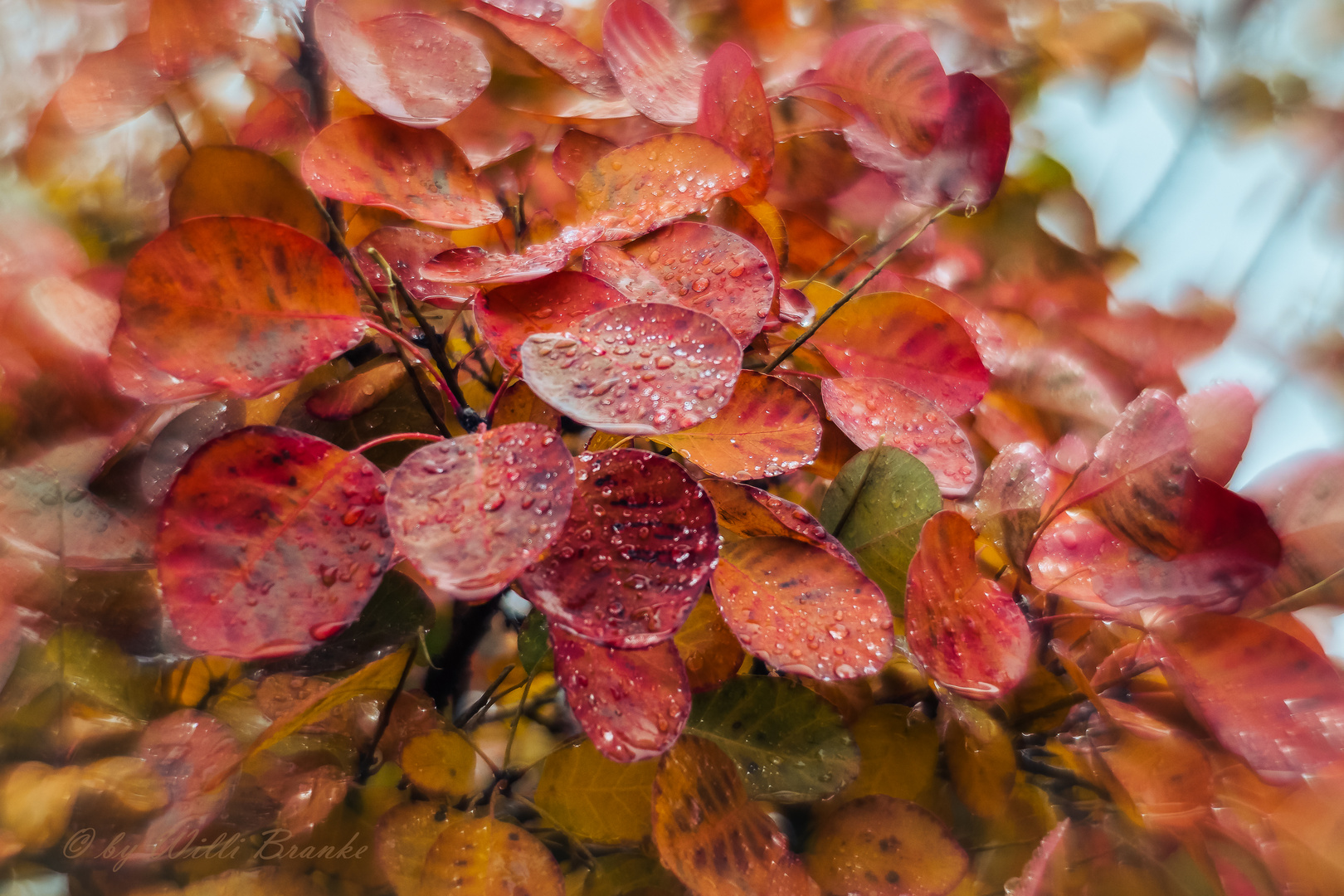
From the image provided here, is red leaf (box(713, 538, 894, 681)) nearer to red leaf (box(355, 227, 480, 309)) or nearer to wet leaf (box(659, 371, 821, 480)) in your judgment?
wet leaf (box(659, 371, 821, 480))

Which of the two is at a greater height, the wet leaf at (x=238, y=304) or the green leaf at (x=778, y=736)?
the wet leaf at (x=238, y=304)

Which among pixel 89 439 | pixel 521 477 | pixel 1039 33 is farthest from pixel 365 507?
pixel 1039 33

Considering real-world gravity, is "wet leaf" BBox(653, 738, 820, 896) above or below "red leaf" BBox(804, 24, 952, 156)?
below

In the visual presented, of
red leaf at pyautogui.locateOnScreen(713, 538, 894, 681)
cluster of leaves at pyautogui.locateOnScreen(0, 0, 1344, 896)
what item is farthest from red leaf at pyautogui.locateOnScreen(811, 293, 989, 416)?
red leaf at pyautogui.locateOnScreen(713, 538, 894, 681)

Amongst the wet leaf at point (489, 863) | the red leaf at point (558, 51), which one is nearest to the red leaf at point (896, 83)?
the red leaf at point (558, 51)

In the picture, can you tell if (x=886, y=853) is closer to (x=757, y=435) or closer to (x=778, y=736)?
(x=778, y=736)

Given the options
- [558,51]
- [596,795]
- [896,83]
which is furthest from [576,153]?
[596,795]

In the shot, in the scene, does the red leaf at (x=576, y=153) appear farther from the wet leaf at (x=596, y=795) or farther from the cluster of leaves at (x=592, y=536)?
the wet leaf at (x=596, y=795)

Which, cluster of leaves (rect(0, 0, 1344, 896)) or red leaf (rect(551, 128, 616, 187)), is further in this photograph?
red leaf (rect(551, 128, 616, 187))
